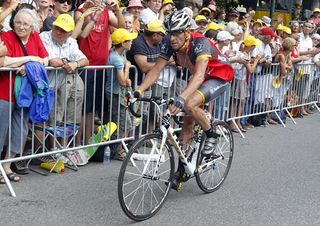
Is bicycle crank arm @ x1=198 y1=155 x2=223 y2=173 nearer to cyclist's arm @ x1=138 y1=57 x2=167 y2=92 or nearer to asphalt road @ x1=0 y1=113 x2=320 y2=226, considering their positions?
asphalt road @ x1=0 y1=113 x2=320 y2=226

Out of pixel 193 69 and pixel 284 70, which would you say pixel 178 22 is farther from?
pixel 284 70

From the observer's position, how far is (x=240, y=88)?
9.68 m

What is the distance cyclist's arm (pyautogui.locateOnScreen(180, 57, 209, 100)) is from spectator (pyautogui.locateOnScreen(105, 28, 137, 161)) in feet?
5.87

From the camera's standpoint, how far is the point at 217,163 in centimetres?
638

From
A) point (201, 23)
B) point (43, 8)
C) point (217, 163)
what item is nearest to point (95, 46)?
point (43, 8)

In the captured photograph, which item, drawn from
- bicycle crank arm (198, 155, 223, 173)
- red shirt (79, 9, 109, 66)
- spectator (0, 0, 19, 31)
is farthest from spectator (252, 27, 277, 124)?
spectator (0, 0, 19, 31)

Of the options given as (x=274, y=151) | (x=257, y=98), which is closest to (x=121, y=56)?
(x=274, y=151)

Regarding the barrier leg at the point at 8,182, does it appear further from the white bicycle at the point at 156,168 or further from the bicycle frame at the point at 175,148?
the bicycle frame at the point at 175,148

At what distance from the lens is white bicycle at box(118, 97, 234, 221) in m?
4.97

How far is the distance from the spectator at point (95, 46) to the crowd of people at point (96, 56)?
0.5 inches

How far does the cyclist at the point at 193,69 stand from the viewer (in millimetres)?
5375

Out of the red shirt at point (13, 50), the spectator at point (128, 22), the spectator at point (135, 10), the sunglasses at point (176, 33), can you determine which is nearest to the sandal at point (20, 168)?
the red shirt at point (13, 50)

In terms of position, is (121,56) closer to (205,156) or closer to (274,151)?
(205,156)

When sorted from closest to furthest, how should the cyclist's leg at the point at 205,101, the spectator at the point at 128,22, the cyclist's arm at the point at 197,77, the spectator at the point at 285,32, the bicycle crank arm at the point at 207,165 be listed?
1. the cyclist's arm at the point at 197,77
2. the cyclist's leg at the point at 205,101
3. the bicycle crank arm at the point at 207,165
4. the spectator at the point at 128,22
5. the spectator at the point at 285,32
